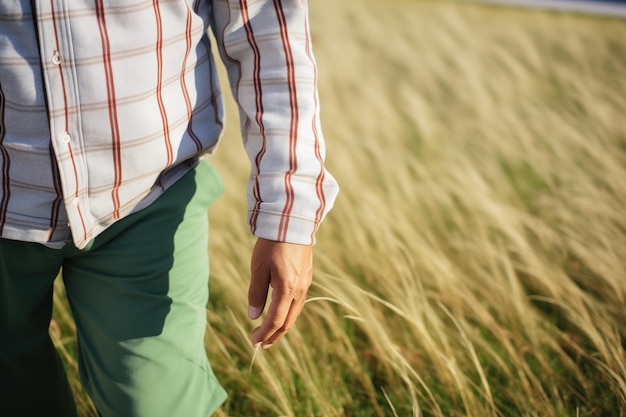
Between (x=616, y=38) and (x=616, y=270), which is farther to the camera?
(x=616, y=38)

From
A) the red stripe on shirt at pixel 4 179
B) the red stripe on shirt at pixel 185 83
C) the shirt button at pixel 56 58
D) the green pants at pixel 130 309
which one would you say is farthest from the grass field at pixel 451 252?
the shirt button at pixel 56 58

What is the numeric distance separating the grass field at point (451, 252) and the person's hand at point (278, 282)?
0.31m

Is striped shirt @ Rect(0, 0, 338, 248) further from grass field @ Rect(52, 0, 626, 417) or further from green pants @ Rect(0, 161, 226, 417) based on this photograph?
grass field @ Rect(52, 0, 626, 417)

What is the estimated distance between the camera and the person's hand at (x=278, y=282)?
3.63 feet

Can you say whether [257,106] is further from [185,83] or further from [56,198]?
[56,198]

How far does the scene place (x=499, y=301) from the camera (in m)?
2.13

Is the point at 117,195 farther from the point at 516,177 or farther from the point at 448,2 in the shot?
the point at 448,2

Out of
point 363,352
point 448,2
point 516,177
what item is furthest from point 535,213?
point 448,2

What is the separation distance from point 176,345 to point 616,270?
167cm

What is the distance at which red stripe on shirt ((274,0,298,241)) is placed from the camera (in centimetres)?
109

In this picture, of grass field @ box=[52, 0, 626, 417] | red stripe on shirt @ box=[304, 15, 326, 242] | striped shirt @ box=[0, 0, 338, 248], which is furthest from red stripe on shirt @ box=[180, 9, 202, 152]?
grass field @ box=[52, 0, 626, 417]

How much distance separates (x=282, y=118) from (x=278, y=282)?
1.06ft

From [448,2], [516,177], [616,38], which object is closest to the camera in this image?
[516,177]

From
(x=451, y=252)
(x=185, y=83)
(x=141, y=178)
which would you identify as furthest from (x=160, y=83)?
(x=451, y=252)
